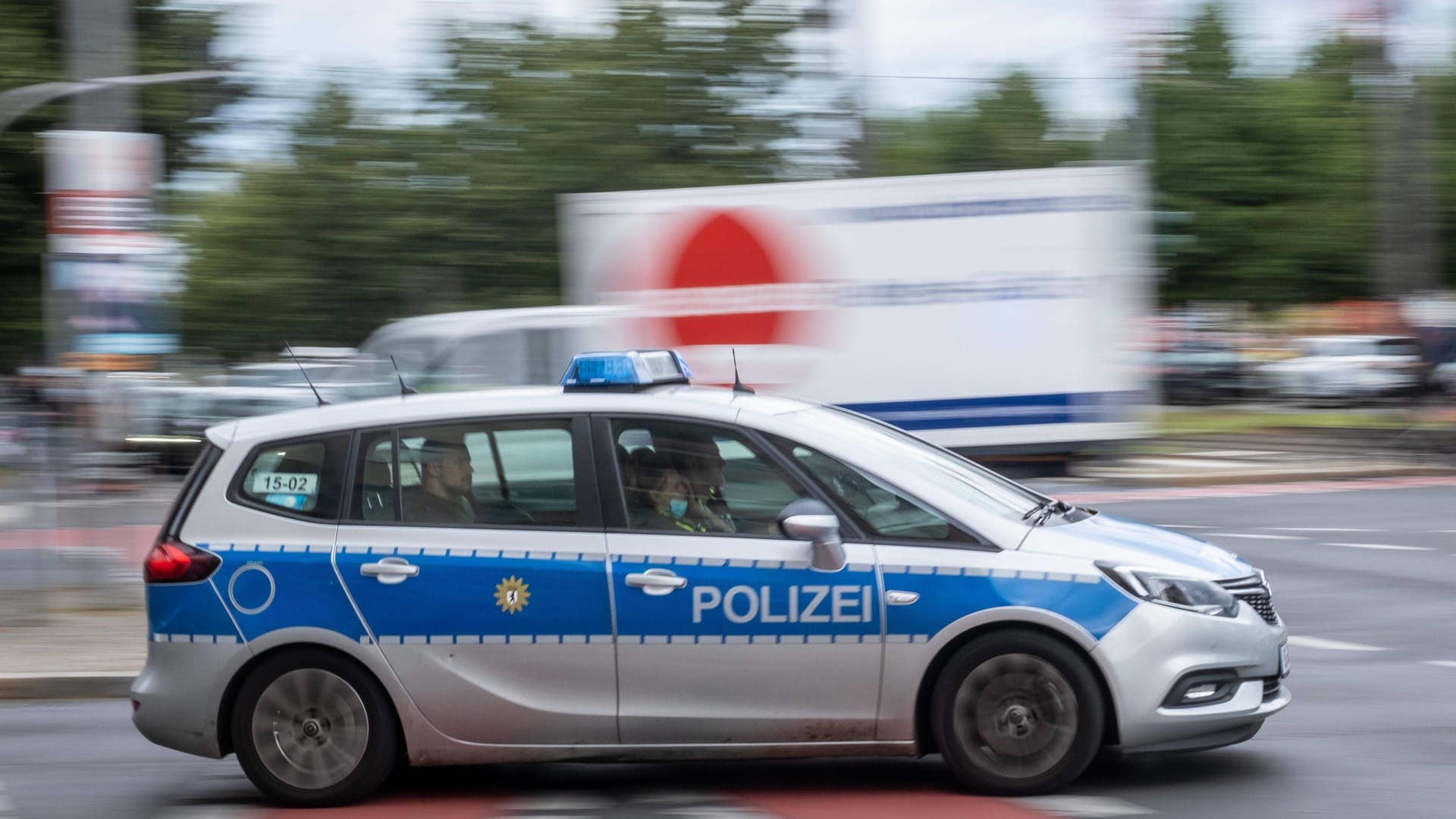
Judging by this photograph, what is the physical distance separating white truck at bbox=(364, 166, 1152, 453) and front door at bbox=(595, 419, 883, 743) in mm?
11825

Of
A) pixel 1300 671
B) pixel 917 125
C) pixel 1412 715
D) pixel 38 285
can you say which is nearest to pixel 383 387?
pixel 1300 671

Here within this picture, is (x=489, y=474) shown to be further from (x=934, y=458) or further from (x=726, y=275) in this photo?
(x=726, y=275)

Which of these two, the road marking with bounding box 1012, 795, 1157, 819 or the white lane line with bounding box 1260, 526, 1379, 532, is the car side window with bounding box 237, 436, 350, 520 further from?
the white lane line with bounding box 1260, 526, 1379, 532

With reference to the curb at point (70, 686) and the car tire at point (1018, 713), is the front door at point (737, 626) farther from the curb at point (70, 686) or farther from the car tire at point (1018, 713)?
the curb at point (70, 686)

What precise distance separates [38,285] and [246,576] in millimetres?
28148

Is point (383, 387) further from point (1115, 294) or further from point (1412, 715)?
point (1412, 715)

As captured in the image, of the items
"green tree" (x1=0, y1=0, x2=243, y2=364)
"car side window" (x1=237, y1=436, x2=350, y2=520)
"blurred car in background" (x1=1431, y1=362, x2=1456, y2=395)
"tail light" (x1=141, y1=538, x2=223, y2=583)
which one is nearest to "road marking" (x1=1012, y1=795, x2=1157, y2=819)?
"car side window" (x1=237, y1=436, x2=350, y2=520)

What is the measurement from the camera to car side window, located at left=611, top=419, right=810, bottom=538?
599 centimetres

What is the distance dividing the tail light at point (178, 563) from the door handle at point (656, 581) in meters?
1.49

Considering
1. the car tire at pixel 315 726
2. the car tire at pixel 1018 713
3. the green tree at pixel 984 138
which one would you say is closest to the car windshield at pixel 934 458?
the car tire at pixel 1018 713

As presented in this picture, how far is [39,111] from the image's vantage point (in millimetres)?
29594

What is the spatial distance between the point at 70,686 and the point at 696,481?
4.28 metres

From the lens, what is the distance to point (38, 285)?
104 ft

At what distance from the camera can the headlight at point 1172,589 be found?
5.83m
